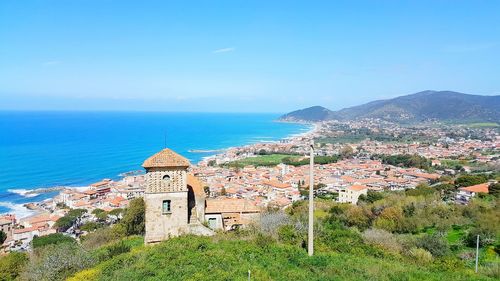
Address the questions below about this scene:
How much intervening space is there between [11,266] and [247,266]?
10796 millimetres

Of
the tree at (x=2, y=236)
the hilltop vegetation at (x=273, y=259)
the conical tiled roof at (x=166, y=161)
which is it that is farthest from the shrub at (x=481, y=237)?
the tree at (x=2, y=236)

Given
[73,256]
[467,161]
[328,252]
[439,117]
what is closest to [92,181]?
[73,256]

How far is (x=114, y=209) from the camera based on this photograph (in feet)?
127

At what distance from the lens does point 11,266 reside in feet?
49.1

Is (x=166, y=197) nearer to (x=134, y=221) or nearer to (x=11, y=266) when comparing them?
(x=11, y=266)

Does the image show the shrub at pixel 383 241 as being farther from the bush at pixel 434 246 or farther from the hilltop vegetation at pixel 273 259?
the bush at pixel 434 246

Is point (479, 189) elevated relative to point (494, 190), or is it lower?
lower

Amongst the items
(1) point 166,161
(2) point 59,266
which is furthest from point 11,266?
(1) point 166,161

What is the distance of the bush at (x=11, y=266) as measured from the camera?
1454 centimetres

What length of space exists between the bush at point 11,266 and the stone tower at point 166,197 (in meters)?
5.52

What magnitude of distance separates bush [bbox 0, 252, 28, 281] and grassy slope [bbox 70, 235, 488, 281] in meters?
6.00

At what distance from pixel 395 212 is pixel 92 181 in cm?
4614

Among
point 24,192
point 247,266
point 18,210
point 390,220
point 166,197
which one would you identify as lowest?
point 18,210

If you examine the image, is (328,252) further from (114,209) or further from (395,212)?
(114,209)
